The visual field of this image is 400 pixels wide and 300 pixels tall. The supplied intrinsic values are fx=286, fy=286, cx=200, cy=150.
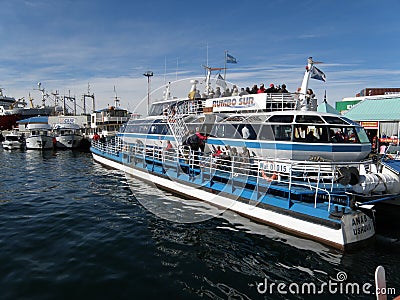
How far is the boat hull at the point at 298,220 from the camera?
820 centimetres

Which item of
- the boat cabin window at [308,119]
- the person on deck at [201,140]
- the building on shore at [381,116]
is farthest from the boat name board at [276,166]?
the building on shore at [381,116]

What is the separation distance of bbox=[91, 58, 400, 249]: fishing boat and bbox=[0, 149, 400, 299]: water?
0.70m

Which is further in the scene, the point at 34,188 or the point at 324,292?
the point at 34,188

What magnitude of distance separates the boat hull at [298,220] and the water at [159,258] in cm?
30

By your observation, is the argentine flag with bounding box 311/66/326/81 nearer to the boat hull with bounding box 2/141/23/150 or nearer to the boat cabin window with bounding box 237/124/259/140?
the boat cabin window with bounding box 237/124/259/140

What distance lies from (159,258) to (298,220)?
179 inches

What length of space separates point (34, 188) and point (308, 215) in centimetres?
1508

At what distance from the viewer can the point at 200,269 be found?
24.3ft

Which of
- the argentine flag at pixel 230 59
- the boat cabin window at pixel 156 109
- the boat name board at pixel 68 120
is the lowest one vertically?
the boat cabin window at pixel 156 109

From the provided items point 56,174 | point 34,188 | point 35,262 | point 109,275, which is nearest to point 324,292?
point 109,275

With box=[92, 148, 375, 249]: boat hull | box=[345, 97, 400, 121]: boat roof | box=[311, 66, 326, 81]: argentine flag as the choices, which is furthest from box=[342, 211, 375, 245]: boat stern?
box=[345, 97, 400, 121]: boat roof

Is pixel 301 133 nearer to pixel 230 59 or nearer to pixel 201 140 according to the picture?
pixel 201 140

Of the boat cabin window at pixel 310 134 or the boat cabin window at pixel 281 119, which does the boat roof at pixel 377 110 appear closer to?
the boat cabin window at pixel 310 134

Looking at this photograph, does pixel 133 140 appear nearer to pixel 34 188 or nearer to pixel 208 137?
pixel 34 188
